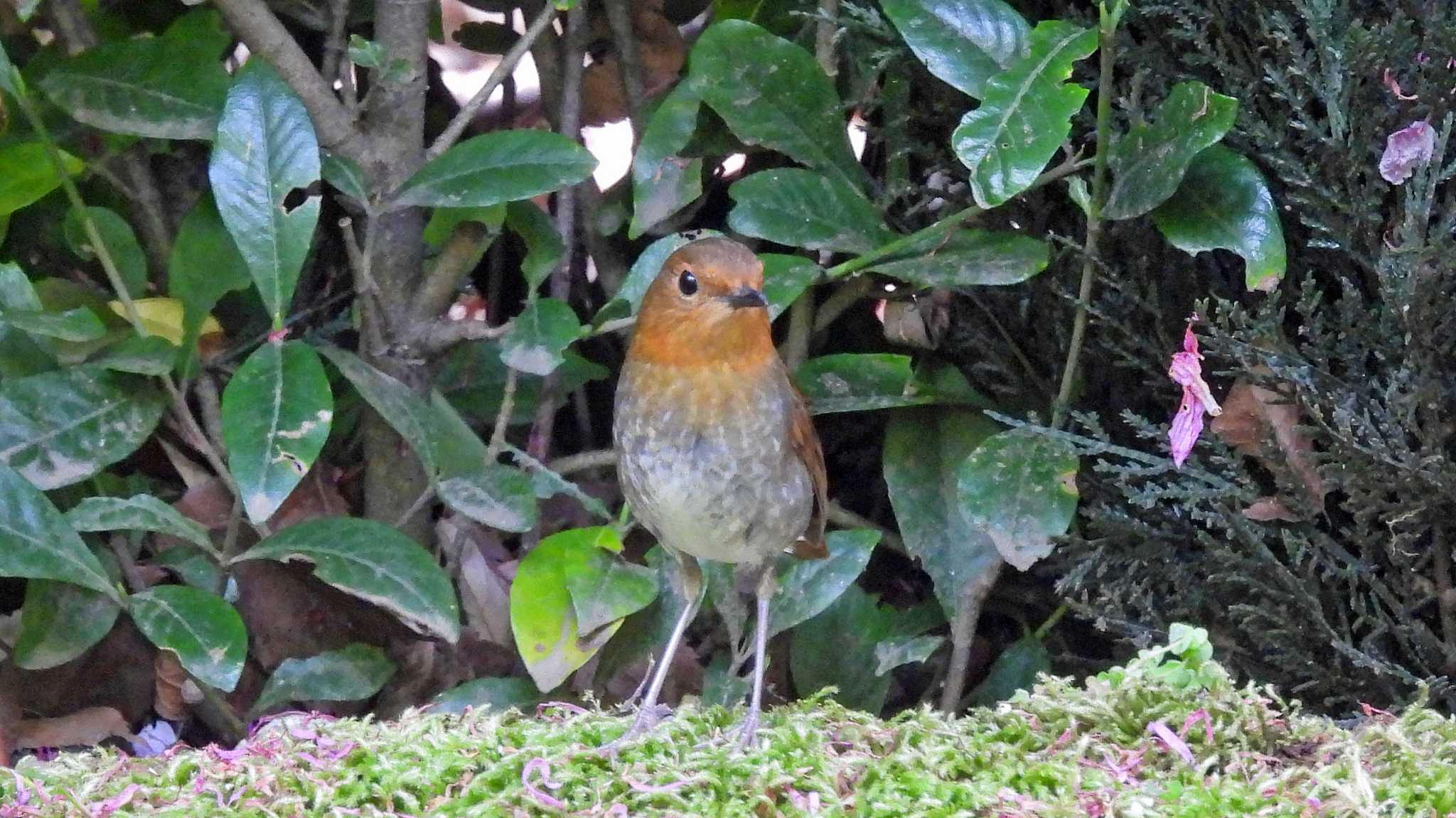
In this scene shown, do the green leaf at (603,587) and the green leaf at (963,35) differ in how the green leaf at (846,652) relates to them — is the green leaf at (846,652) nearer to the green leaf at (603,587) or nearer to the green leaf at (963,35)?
the green leaf at (603,587)

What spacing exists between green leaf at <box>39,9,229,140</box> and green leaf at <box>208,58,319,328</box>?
12cm

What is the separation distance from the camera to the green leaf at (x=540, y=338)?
3.00 metres

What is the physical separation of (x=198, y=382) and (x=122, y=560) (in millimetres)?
440

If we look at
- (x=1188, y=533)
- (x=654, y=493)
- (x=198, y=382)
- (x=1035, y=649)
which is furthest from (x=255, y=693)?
(x=1188, y=533)

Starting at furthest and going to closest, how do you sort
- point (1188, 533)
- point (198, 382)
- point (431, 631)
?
point (198, 382) → point (431, 631) → point (1188, 533)

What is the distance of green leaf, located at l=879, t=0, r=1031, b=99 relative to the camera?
2691mm

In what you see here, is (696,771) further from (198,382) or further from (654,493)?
(198,382)

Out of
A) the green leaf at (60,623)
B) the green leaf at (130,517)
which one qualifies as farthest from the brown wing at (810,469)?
the green leaf at (60,623)

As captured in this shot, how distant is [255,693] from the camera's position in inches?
131

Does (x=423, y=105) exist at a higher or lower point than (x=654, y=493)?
higher

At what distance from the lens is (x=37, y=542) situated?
269 cm

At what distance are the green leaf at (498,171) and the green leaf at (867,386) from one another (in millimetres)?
685

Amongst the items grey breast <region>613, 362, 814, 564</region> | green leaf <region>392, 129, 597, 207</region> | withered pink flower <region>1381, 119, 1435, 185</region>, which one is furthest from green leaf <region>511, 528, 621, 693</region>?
withered pink flower <region>1381, 119, 1435, 185</region>

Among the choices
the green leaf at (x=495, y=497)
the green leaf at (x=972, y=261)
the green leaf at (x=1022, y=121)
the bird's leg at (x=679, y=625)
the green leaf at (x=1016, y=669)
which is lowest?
the green leaf at (x=1016, y=669)
